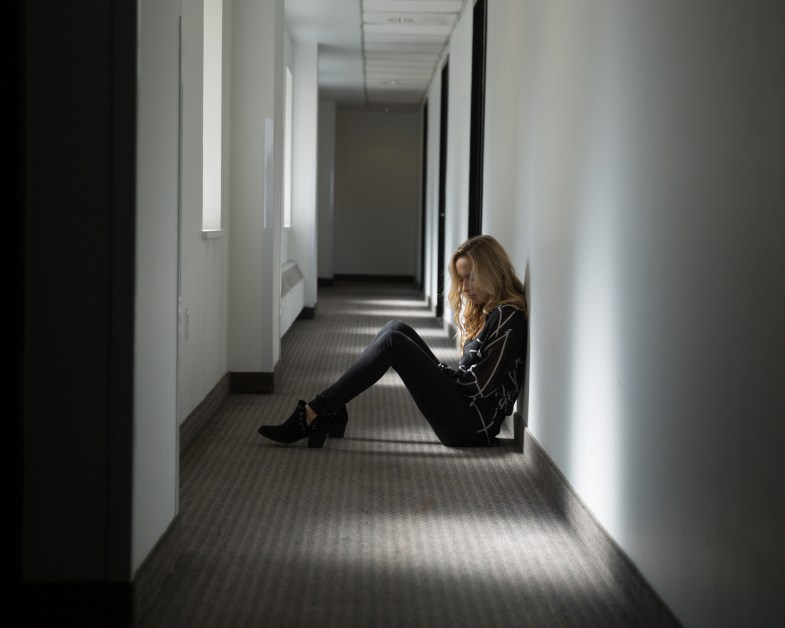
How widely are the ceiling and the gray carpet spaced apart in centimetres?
461

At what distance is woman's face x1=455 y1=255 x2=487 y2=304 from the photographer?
4770 millimetres

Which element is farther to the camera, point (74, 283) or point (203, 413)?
point (203, 413)

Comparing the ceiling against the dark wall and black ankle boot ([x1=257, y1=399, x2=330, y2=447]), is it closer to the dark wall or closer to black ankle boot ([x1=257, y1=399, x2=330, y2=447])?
black ankle boot ([x1=257, y1=399, x2=330, y2=447])

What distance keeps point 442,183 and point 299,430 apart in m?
6.95

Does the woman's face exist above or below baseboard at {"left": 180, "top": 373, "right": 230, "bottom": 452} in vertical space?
above

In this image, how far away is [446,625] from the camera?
254 cm

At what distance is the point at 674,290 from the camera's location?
2.31 meters

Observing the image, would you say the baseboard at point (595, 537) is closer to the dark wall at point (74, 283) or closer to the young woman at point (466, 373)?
the young woman at point (466, 373)

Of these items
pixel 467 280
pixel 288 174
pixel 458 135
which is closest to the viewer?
pixel 467 280

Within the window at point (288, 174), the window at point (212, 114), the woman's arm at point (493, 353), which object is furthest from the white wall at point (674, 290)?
the window at point (288, 174)

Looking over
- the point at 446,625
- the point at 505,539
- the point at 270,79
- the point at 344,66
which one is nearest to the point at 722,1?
the point at 446,625

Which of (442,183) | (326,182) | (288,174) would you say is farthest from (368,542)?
(326,182)

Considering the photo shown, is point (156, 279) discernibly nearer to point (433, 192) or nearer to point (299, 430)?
point (299, 430)

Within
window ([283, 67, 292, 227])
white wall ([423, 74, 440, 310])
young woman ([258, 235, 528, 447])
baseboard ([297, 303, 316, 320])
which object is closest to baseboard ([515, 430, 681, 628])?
young woman ([258, 235, 528, 447])
